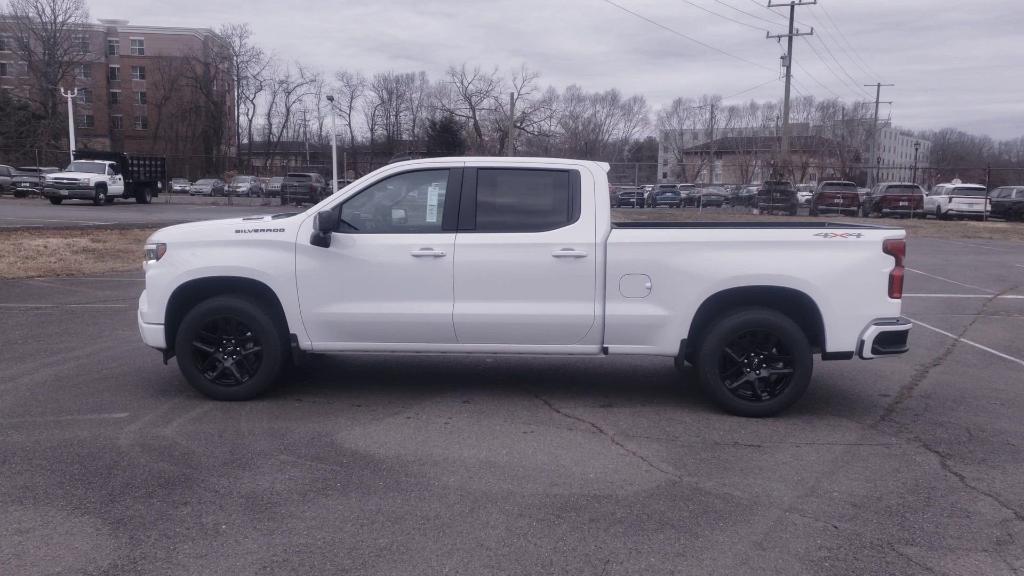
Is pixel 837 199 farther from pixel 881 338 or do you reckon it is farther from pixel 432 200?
pixel 432 200

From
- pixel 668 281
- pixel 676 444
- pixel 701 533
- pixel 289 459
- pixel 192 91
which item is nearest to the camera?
pixel 701 533

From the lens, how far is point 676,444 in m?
5.71

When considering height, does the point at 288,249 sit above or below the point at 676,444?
above

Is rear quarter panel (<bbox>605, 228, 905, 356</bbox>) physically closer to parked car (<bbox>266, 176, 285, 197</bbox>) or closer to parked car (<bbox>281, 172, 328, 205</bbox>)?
parked car (<bbox>281, 172, 328, 205</bbox>)

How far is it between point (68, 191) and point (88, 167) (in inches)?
56.8

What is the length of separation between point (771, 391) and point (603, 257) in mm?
1675

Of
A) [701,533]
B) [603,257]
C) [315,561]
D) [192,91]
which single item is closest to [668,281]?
[603,257]

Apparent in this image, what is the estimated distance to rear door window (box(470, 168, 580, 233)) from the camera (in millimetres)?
6387

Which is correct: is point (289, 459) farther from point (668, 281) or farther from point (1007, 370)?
point (1007, 370)

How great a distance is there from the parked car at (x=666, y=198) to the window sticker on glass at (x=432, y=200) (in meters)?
42.4

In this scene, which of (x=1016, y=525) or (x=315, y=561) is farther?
(x=1016, y=525)

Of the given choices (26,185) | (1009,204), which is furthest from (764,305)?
(26,185)

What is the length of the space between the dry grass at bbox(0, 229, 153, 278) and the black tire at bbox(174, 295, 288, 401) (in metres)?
8.87

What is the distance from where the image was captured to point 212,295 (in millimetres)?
6621
